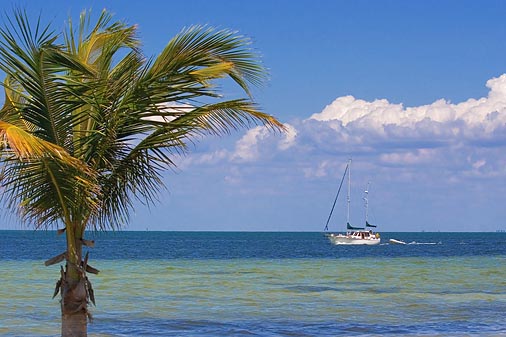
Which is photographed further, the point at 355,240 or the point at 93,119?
the point at 355,240

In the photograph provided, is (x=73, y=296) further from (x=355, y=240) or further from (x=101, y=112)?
(x=355, y=240)

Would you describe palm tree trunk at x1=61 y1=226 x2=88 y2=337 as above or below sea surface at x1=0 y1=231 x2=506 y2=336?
above

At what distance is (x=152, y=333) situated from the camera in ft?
66.2

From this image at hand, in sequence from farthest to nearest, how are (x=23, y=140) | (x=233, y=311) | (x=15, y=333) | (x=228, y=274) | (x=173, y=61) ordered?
(x=228, y=274)
(x=233, y=311)
(x=15, y=333)
(x=173, y=61)
(x=23, y=140)

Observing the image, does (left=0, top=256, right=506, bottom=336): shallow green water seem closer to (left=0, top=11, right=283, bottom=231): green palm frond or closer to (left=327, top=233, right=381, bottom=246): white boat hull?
(left=0, top=11, right=283, bottom=231): green palm frond

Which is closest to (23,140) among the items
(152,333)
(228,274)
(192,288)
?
(152,333)

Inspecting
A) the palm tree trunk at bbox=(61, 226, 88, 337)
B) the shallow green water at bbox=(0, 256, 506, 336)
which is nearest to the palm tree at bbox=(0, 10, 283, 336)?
the palm tree trunk at bbox=(61, 226, 88, 337)

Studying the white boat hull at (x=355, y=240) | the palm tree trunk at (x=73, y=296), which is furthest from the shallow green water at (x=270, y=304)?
the white boat hull at (x=355, y=240)

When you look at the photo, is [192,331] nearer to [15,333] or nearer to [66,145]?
[15,333]

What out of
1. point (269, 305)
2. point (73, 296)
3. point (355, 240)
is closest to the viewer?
point (73, 296)

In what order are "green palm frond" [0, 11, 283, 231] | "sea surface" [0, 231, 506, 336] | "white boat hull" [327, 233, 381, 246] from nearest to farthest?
"green palm frond" [0, 11, 283, 231] → "sea surface" [0, 231, 506, 336] → "white boat hull" [327, 233, 381, 246]

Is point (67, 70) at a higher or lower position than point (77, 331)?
higher

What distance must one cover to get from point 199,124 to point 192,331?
451 inches

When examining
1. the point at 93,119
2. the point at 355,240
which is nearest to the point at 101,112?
the point at 93,119
